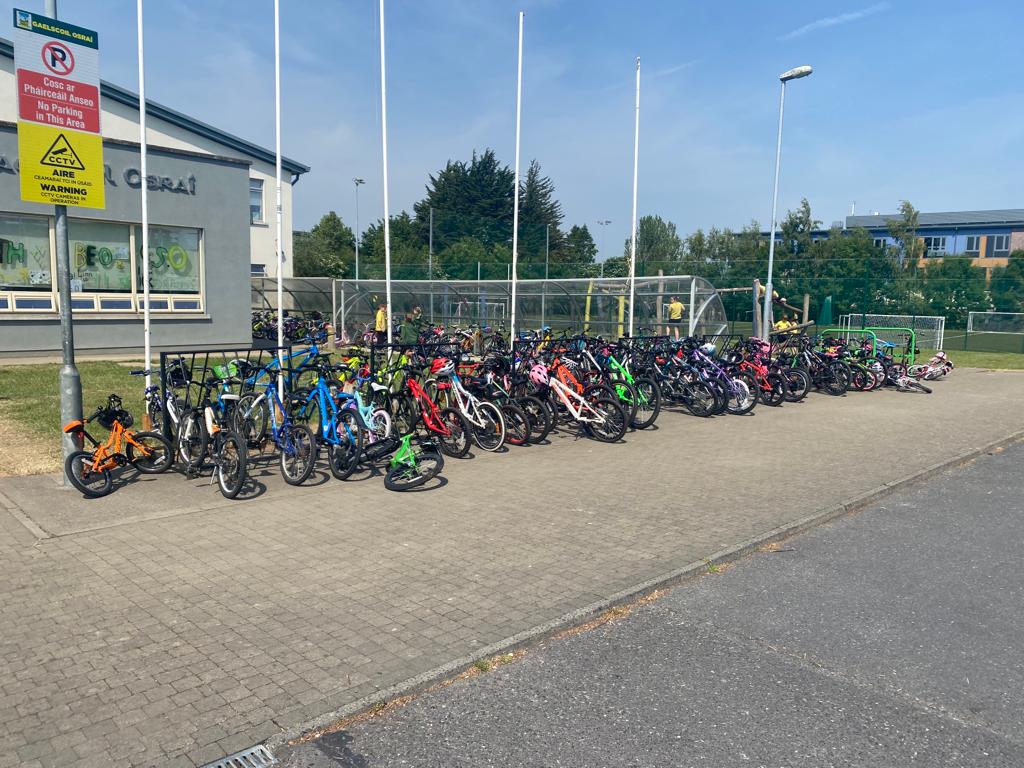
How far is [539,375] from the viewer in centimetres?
941

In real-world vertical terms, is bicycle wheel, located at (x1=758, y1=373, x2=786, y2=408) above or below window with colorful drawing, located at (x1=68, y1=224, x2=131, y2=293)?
below

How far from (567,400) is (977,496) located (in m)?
4.37

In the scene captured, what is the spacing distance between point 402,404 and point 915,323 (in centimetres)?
2156

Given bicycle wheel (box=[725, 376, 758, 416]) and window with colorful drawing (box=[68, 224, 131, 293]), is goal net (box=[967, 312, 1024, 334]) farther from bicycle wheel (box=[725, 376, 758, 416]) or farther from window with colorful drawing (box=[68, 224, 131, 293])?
window with colorful drawing (box=[68, 224, 131, 293])

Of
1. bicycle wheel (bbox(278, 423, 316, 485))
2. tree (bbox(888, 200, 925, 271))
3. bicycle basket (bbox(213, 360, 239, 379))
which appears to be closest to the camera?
bicycle wheel (bbox(278, 423, 316, 485))

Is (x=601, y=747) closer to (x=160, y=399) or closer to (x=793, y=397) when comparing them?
(x=160, y=399)

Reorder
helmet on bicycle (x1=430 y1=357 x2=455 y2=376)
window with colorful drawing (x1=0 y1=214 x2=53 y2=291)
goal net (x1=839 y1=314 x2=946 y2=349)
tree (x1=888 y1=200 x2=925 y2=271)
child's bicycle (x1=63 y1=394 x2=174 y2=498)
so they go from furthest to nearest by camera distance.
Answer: tree (x1=888 y1=200 x2=925 y2=271)
goal net (x1=839 y1=314 x2=946 y2=349)
window with colorful drawing (x1=0 y1=214 x2=53 y2=291)
helmet on bicycle (x1=430 y1=357 x2=455 y2=376)
child's bicycle (x1=63 y1=394 x2=174 y2=498)

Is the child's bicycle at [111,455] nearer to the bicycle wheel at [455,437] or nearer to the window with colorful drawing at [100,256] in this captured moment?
the bicycle wheel at [455,437]

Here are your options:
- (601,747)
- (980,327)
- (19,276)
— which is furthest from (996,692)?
(980,327)

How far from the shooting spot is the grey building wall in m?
15.3

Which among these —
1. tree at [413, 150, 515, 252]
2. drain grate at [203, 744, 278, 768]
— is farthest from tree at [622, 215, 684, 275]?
drain grate at [203, 744, 278, 768]

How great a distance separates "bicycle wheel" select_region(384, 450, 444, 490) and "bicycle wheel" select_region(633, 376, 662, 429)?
383 cm

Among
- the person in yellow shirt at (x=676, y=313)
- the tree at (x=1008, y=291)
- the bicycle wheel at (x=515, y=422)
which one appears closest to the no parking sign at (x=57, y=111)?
the bicycle wheel at (x=515, y=422)

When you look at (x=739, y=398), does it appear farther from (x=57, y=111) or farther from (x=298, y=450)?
(x=57, y=111)
